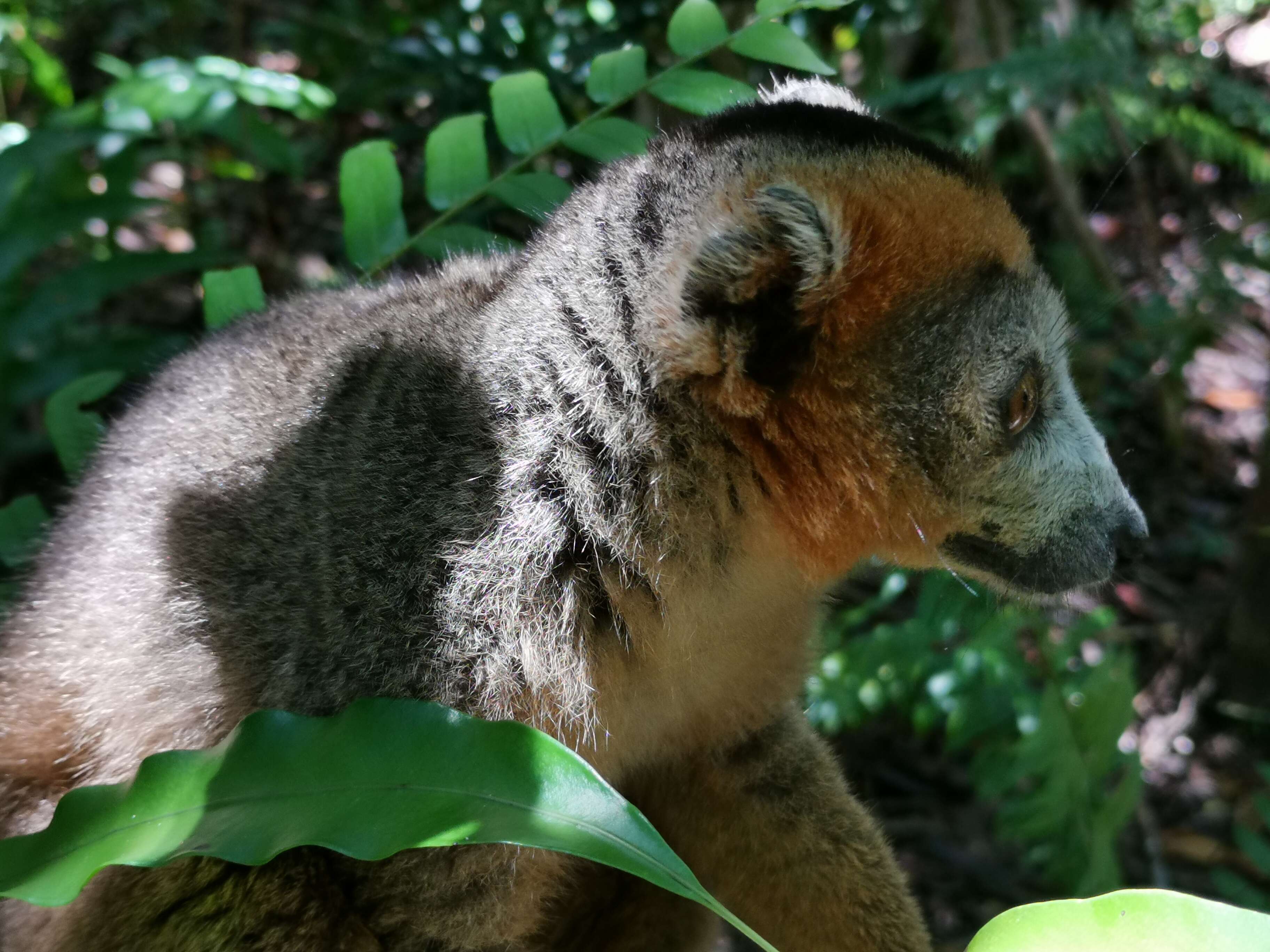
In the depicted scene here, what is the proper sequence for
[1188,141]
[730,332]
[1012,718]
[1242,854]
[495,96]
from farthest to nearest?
[1188,141] → [1242,854] → [1012,718] → [495,96] → [730,332]

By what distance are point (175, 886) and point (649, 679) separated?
1240 millimetres

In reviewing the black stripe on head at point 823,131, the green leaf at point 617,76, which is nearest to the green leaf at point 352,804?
the black stripe on head at point 823,131

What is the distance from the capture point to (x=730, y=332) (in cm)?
256

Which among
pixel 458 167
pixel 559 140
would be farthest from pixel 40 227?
pixel 559 140

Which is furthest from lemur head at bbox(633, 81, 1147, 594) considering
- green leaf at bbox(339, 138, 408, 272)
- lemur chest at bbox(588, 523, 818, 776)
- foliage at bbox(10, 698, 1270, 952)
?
green leaf at bbox(339, 138, 408, 272)

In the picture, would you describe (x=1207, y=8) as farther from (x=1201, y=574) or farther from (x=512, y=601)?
(x=512, y=601)

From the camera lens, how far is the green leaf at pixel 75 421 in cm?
408

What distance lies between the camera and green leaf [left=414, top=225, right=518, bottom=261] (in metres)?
4.05

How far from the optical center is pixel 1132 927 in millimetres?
1775

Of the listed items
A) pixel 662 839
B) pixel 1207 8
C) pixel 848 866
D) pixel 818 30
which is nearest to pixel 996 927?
pixel 662 839

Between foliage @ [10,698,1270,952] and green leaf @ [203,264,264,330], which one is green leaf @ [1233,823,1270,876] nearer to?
foliage @ [10,698,1270,952]

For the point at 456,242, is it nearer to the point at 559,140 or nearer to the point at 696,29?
the point at 559,140

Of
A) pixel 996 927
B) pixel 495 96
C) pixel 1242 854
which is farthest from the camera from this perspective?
pixel 1242 854

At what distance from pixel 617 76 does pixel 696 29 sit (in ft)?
1.04
